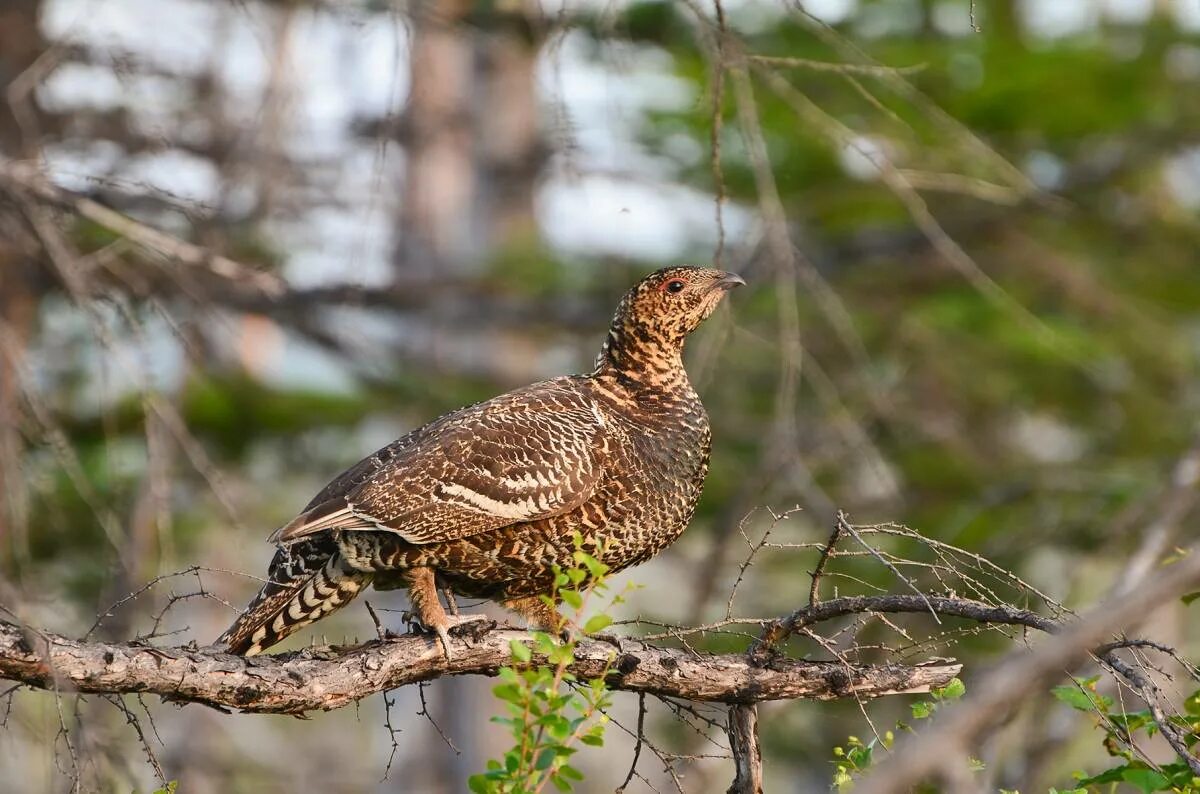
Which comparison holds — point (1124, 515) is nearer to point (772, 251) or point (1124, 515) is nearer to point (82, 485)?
point (772, 251)

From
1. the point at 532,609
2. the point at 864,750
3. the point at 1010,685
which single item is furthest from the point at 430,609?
the point at 1010,685

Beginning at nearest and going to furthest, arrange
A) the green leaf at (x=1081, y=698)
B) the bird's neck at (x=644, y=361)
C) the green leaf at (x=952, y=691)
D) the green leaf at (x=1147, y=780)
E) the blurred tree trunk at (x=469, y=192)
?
1. the green leaf at (x=1147, y=780)
2. the green leaf at (x=1081, y=698)
3. the green leaf at (x=952, y=691)
4. the bird's neck at (x=644, y=361)
5. the blurred tree trunk at (x=469, y=192)

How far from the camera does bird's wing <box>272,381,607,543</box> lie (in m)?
4.88

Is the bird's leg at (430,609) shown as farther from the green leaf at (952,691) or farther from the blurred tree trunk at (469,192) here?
the blurred tree trunk at (469,192)

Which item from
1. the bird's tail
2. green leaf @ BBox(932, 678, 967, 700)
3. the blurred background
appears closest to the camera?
green leaf @ BBox(932, 678, 967, 700)

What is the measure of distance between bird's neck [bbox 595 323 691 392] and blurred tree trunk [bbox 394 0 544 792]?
29.0 feet

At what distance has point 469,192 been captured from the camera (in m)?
16.7

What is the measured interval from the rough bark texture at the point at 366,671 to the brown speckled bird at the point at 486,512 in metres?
0.20

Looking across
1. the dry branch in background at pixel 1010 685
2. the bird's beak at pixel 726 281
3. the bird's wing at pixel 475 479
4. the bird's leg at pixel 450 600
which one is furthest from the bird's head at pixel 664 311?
the dry branch in background at pixel 1010 685

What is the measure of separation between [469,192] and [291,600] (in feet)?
39.3

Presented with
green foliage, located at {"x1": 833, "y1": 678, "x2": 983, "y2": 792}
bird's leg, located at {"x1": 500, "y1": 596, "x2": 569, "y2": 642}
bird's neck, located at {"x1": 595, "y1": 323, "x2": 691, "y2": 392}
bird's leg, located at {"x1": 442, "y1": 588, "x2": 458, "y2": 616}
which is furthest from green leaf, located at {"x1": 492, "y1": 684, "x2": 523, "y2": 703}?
bird's neck, located at {"x1": 595, "y1": 323, "x2": 691, "y2": 392}

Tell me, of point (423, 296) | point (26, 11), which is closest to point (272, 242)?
point (423, 296)

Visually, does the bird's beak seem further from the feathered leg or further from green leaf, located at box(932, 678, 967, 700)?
green leaf, located at box(932, 678, 967, 700)

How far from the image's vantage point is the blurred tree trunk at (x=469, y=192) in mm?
15203
